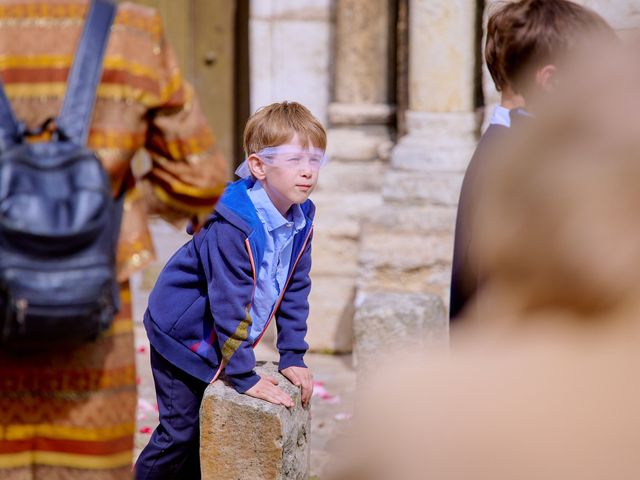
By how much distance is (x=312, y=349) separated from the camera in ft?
19.9

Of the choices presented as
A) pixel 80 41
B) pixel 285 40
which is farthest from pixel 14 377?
pixel 285 40

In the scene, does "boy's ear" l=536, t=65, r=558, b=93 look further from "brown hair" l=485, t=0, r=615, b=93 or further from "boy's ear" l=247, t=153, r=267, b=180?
"boy's ear" l=247, t=153, r=267, b=180

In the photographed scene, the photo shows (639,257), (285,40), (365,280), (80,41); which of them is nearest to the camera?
(639,257)

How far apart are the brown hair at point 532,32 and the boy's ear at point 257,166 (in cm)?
84

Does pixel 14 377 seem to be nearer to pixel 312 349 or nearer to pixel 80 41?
pixel 80 41

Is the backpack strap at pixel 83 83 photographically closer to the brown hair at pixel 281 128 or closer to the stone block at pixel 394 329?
the brown hair at pixel 281 128

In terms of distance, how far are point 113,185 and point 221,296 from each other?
0.65m

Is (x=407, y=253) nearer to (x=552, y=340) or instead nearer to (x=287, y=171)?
(x=287, y=171)

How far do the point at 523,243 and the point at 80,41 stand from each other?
4.81 ft

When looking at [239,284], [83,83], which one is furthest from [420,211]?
[83,83]

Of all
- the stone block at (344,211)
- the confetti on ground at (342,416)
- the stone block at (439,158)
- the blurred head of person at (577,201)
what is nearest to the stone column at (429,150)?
the stone block at (439,158)

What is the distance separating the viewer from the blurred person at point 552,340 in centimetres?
96

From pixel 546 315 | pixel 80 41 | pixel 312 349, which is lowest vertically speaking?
pixel 312 349

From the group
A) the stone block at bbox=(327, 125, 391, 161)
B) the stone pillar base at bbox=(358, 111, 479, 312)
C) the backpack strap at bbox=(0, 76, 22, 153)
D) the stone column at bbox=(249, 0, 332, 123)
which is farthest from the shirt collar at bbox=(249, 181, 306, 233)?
the stone column at bbox=(249, 0, 332, 123)
